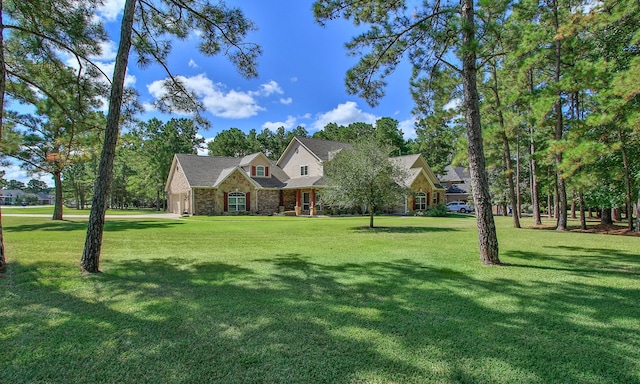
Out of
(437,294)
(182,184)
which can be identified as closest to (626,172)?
(437,294)

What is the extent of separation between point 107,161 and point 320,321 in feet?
16.2

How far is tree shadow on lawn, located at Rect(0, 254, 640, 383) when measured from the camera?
9.04 feet

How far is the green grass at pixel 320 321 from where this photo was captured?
2.77 m

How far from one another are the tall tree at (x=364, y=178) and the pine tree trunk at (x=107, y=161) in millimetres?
10717

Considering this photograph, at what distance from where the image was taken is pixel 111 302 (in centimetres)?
451

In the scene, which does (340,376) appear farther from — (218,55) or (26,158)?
(26,158)

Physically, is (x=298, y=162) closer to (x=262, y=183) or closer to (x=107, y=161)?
(x=262, y=183)

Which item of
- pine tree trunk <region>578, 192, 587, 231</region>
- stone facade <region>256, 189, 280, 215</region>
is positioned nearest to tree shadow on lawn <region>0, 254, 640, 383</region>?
pine tree trunk <region>578, 192, 587, 231</region>

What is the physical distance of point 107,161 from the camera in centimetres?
611

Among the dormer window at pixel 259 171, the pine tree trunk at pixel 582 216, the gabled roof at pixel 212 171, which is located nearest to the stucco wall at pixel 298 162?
the gabled roof at pixel 212 171

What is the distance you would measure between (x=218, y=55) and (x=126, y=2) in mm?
2116

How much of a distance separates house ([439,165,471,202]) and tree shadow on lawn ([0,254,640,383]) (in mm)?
41842

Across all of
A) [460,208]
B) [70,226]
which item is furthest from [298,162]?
[460,208]

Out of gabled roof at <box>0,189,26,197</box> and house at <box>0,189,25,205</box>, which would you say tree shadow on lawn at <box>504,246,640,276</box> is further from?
gabled roof at <box>0,189,26,197</box>
